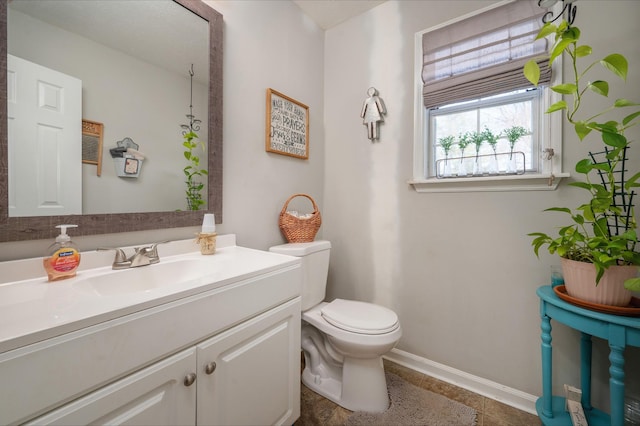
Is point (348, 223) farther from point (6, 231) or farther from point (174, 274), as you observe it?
point (6, 231)

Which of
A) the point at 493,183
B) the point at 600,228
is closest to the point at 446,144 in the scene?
the point at 493,183

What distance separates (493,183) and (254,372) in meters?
1.51

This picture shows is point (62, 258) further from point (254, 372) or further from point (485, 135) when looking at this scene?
point (485, 135)

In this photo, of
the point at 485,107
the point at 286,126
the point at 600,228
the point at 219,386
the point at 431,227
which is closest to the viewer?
the point at 219,386

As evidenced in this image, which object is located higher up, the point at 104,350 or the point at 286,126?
the point at 286,126

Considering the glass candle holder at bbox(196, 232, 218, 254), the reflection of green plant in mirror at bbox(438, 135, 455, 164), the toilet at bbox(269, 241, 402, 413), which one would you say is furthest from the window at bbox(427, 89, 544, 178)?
the glass candle holder at bbox(196, 232, 218, 254)

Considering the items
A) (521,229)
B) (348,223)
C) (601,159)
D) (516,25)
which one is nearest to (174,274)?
(348,223)

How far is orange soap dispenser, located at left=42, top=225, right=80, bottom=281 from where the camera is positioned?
2.79ft

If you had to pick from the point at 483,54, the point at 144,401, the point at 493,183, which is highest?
the point at 483,54

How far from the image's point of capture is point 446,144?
66.4 inches

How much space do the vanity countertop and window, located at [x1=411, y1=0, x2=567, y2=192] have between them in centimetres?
119

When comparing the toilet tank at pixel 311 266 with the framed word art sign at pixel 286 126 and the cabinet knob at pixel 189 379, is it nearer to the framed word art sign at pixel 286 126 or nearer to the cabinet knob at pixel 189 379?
the framed word art sign at pixel 286 126

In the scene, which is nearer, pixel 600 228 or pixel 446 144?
pixel 600 228

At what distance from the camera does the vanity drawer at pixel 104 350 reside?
1.67 feet
